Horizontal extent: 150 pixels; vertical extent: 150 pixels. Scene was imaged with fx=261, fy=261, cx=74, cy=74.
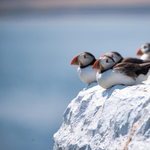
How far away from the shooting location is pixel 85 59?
657 centimetres

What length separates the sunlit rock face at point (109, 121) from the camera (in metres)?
3.59

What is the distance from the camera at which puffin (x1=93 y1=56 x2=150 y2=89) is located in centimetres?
501

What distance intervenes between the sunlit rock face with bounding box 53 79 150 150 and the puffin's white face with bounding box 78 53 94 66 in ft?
3.36

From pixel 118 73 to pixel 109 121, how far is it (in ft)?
3.76

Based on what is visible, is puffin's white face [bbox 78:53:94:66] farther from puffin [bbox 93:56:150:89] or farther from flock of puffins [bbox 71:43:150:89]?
puffin [bbox 93:56:150:89]

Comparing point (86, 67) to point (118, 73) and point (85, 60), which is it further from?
point (118, 73)

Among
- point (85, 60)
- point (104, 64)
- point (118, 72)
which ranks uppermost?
point (85, 60)

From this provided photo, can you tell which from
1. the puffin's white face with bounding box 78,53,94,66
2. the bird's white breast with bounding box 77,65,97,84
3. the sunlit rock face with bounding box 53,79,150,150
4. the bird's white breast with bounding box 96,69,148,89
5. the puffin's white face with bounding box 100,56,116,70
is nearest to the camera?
the sunlit rock face with bounding box 53,79,150,150

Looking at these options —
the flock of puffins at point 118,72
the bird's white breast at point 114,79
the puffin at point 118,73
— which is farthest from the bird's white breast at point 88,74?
the bird's white breast at point 114,79

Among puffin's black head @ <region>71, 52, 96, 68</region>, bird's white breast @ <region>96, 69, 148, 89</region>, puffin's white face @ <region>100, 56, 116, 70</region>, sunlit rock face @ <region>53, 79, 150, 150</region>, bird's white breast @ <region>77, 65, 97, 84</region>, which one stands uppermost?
puffin's black head @ <region>71, 52, 96, 68</region>

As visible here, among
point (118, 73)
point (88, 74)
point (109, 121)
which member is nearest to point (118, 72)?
point (118, 73)

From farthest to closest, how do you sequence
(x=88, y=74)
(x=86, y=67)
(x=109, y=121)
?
(x=86, y=67), (x=88, y=74), (x=109, y=121)

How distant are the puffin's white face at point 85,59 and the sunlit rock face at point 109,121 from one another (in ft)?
3.36

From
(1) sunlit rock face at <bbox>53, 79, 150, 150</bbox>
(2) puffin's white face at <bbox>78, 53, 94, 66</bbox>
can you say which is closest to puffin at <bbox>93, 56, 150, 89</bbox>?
(1) sunlit rock face at <bbox>53, 79, 150, 150</bbox>
